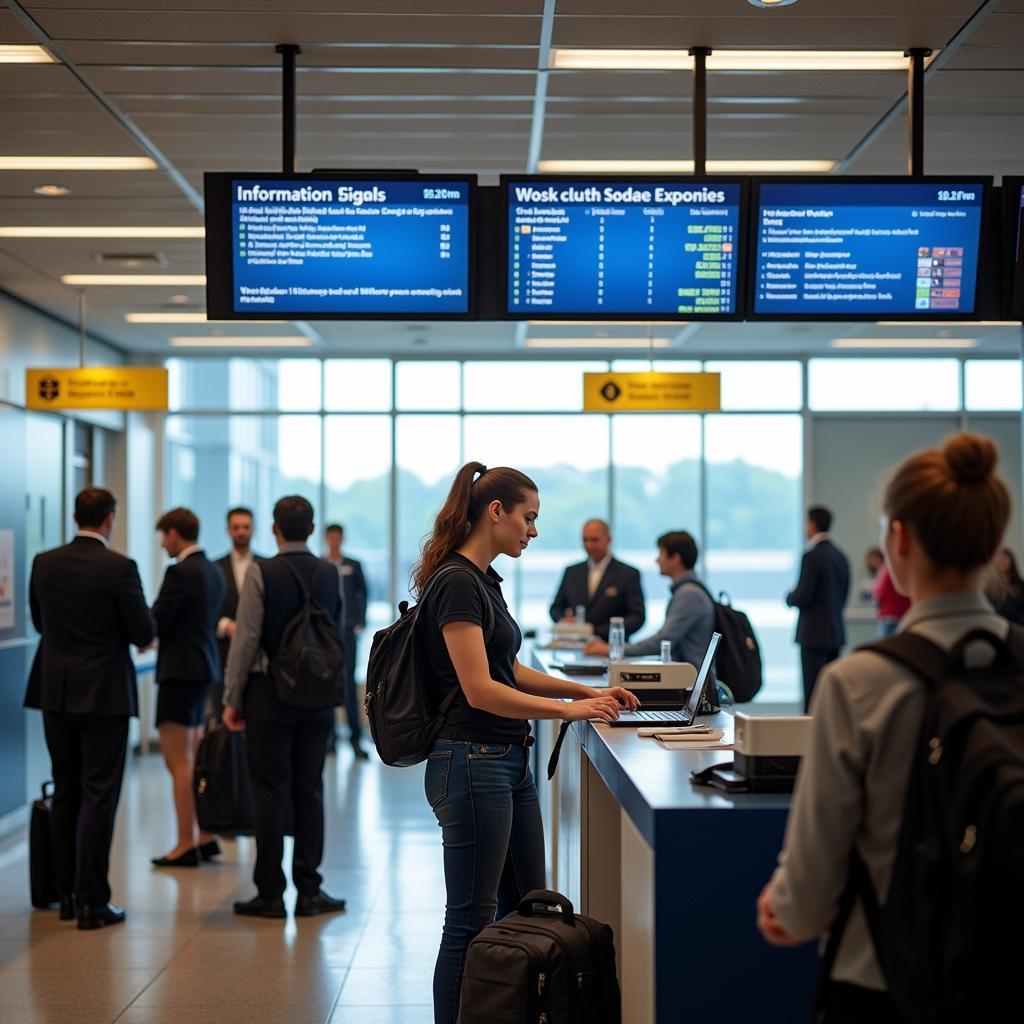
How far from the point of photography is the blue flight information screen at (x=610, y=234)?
14.9 ft

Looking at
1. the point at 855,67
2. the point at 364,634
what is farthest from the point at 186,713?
the point at 364,634

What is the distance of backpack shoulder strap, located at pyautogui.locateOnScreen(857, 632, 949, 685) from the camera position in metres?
1.72

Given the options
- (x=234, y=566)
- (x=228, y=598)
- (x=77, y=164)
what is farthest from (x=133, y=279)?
(x=77, y=164)

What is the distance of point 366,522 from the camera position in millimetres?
11742

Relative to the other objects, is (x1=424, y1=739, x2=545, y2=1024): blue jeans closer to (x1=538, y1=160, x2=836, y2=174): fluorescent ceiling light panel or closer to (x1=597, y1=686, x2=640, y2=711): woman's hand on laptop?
(x1=597, y1=686, x2=640, y2=711): woman's hand on laptop

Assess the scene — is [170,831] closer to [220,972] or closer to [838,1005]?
[220,972]

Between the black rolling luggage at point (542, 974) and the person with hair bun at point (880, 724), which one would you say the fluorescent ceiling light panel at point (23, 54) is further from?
the person with hair bun at point (880, 724)

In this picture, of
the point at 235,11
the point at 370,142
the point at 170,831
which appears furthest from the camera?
the point at 170,831

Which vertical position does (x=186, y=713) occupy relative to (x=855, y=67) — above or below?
below

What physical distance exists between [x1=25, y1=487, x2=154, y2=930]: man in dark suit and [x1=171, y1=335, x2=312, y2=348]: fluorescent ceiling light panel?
18.5 ft

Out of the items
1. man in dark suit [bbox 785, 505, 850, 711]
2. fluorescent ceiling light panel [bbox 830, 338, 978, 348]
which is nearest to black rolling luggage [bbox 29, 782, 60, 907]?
man in dark suit [bbox 785, 505, 850, 711]

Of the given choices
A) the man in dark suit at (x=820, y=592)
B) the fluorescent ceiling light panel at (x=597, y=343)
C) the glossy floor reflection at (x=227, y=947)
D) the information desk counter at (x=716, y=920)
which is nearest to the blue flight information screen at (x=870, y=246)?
the information desk counter at (x=716, y=920)

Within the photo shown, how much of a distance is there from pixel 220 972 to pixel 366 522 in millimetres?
7238

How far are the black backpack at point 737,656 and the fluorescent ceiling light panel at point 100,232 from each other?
3.36m
